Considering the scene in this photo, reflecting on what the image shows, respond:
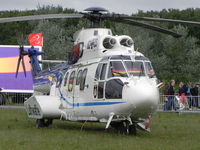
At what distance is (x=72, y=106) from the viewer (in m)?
15.8

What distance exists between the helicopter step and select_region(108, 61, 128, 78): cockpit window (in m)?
3.08

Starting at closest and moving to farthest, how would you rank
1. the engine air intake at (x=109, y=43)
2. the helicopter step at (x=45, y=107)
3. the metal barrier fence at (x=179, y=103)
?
the engine air intake at (x=109, y=43) < the helicopter step at (x=45, y=107) < the metal barrier fence at (x=179, y=103)

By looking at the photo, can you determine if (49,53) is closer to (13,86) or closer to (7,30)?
(13,86)

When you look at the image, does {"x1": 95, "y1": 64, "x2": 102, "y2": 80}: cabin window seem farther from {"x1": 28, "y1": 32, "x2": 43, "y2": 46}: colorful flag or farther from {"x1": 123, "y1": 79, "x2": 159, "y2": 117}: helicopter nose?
{"x1": 28, "y1": 32, "x2": 43, "y2": 46}: colorful flag

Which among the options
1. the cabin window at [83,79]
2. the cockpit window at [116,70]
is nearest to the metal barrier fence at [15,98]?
the cabin window at [83,79]

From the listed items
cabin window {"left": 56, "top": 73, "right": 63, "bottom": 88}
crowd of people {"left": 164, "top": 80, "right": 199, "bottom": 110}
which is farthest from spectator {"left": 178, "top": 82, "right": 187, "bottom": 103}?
cabin window {"left": 56, "top": 73, "right": 63, "bottom": 88}

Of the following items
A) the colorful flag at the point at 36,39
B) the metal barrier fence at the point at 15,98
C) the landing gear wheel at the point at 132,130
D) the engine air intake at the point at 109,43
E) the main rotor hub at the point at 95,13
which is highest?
the main rotor hub at the point at 95,13

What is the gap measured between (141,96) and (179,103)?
13.7m

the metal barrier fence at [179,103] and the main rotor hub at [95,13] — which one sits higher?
the main rotor hub at [95,13]

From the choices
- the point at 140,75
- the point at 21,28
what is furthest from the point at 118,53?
the point at 21,28

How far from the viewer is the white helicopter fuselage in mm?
13164

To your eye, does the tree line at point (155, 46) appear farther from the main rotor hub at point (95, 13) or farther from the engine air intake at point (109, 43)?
the engine air intake at point (109, 43)

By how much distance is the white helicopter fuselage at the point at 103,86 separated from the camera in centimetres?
1316

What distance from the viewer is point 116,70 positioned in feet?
45.2
